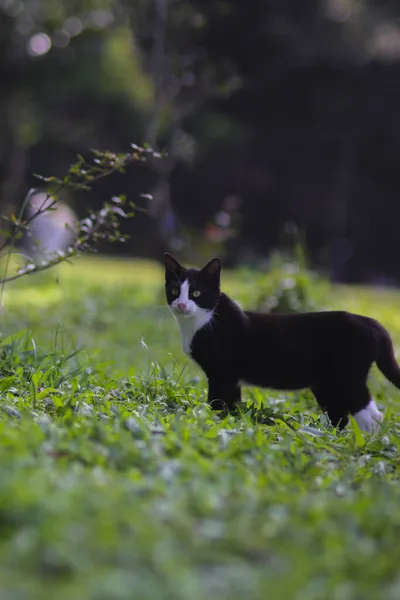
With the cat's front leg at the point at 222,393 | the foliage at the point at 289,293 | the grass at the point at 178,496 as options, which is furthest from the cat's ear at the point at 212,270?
the foliage at the point at 289,293

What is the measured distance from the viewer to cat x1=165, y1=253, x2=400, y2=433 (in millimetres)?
4879

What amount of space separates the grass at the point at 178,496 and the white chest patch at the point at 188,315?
0.34 m

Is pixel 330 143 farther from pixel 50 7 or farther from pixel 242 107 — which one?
pixel 50 7

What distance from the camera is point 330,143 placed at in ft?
83.3

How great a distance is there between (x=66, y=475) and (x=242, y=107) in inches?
951

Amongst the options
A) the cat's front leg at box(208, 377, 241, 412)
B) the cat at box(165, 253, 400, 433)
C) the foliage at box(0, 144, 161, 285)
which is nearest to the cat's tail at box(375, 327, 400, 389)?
the cat at box(165, 253, 400, 433)

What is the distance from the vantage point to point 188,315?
197 inches

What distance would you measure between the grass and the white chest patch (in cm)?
34

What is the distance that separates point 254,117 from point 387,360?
22030 millimetres

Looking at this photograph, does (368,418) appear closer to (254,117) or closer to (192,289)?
(192,289)

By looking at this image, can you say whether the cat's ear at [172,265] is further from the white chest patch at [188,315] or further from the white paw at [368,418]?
the white paw at [368,418]

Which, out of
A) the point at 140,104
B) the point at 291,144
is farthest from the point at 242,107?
the point at 140,104

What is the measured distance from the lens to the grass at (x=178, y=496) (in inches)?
99.3

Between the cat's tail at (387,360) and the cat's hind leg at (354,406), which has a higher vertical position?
the cat's tail at (387,360)
